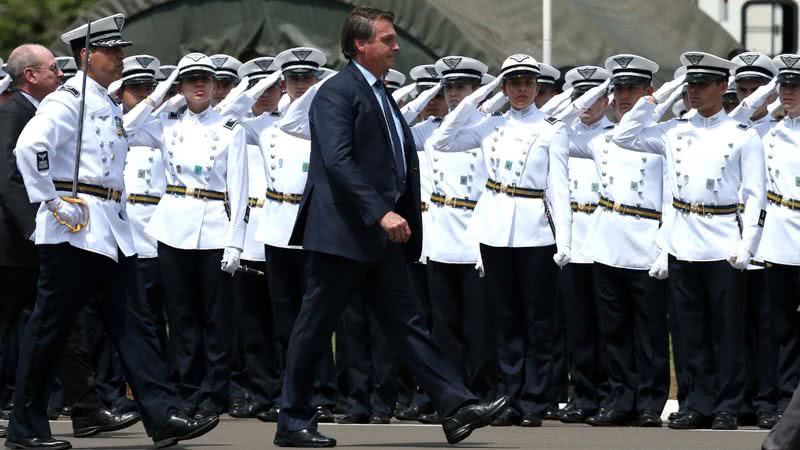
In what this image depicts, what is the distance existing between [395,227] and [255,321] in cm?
347

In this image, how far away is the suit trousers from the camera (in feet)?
35.1

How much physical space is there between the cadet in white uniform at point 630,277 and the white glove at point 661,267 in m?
0.15

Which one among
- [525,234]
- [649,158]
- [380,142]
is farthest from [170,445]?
[649,158]

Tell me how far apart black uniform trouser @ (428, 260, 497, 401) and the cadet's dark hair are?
2.72 meters

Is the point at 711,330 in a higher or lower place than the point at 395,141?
lower

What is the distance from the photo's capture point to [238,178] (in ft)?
43.8

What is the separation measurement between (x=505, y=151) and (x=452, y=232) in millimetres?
769

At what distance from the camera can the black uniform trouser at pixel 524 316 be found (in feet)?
42.4

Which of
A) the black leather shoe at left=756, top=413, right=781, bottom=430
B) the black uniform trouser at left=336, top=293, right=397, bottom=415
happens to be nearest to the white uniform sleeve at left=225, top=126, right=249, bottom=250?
the black uniform trouser at left=336, top=293, right=397, bottom=415

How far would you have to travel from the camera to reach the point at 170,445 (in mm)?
10789

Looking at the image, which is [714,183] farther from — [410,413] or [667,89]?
[410,413]

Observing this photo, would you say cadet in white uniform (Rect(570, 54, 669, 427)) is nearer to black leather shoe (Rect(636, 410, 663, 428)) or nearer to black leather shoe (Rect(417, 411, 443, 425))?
black leather shoe (Rect(636, 410, 663, 428))

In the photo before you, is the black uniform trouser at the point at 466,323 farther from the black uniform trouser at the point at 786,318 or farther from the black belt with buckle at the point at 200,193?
the black uniform trouser at the point at 786,318

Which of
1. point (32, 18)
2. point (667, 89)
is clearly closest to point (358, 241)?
point (667, 89)
